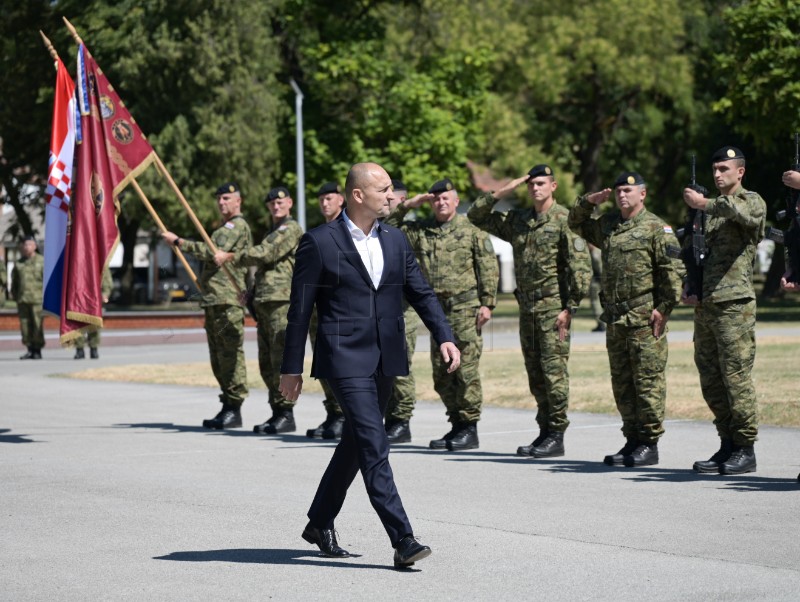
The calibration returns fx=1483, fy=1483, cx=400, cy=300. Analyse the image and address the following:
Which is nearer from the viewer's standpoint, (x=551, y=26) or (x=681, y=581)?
(x=681, y=581)

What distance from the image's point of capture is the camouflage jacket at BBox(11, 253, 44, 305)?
26.5 meters

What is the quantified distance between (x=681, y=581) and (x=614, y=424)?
287 inches

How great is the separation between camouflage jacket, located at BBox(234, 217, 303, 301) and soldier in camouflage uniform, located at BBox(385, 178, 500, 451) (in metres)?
1.57

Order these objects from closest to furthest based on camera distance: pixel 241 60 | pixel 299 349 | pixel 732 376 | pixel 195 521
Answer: pixel 299 349, pixel 195 521, pixel 732 376, pixel 241 60

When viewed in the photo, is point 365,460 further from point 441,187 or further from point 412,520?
point 441,187

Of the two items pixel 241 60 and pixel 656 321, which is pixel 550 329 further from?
pixel 241 60

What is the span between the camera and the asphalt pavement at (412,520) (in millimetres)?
6688

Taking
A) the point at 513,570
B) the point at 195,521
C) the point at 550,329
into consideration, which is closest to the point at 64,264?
the point at 550,329

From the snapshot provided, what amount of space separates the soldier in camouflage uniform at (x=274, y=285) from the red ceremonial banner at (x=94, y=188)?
4.02 ft

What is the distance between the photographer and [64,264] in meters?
13.7

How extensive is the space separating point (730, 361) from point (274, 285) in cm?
490

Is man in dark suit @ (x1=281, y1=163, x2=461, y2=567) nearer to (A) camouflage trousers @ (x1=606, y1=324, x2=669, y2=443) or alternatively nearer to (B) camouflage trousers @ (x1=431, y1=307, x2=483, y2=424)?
(A) camouflage trousers @ (x1=606, y1=324, x2=669, y2=443)

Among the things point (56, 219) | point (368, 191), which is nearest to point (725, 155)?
point (368, 191)

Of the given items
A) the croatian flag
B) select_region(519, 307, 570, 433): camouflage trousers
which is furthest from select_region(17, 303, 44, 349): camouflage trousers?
select_region(519, 307, 570, 433): camouflage trousers
